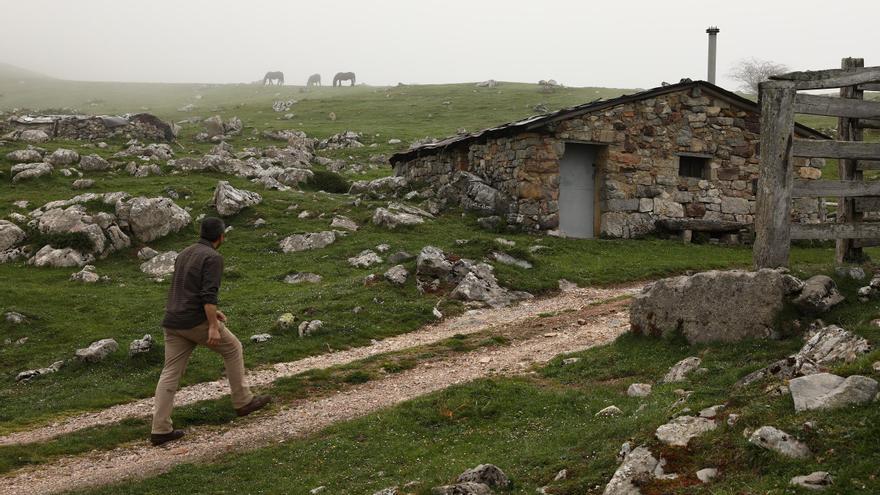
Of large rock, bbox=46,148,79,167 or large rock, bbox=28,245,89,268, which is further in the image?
large rock, bbox=46,148,79,167

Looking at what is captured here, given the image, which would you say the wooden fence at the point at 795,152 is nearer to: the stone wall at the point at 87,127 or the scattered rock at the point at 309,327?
the scattered rock at the point at 309,327

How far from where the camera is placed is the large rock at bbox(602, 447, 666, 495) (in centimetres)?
629

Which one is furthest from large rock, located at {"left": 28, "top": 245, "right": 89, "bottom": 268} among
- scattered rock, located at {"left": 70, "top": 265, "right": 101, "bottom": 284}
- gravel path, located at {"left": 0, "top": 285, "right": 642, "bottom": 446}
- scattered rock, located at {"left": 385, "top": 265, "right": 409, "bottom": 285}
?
gravel path, located at {"left": 0, "top": 285, "right": 642, "bottom": 446}

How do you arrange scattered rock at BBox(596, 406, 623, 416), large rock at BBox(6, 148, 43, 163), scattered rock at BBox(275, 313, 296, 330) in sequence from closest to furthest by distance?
scattered rock at BBox(596, 406, 623, 416) < scattered rock at BBox(275, 313, 296, 330) < large rock at BBox(6, 148, 43, 163)

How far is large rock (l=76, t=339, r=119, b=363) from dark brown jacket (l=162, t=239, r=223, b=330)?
494cm

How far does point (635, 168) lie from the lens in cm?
2664

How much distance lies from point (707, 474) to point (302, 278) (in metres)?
16.6

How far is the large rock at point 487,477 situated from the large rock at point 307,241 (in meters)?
17.9

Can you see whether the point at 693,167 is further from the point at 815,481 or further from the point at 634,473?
the point at 815,481

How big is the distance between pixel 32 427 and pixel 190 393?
7.92 feet

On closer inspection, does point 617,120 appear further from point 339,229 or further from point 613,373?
point 613,373

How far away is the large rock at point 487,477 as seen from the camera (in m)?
7.04

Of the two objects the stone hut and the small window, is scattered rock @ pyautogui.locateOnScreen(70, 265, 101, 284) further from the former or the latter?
the small window

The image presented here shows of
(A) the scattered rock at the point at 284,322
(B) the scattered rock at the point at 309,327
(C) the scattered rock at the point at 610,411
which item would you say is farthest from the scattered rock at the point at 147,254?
(C) the scattered rock at the point at 610,411
